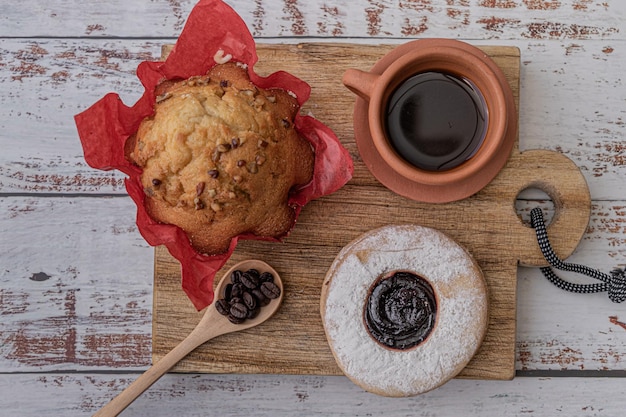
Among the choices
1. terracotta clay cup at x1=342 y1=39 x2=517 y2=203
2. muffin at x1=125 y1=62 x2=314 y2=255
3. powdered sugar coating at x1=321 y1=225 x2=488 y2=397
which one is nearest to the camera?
muffin at x1=125 y1=62 x2=314 y2=255

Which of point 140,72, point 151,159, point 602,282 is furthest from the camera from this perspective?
point 602,282

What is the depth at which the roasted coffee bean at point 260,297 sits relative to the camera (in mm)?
1604

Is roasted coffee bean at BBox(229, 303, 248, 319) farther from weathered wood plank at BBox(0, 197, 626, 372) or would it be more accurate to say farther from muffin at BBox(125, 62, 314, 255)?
weathered wood plank at BBox(0, 197, 626, 372)

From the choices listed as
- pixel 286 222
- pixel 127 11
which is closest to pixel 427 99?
pixel 286 222

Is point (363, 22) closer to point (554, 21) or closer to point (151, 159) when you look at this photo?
point (554, 21)

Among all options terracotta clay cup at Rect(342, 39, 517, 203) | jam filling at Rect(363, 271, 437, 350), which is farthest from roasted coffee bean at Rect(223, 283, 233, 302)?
terracotta clay cup at Rect(342, 39, 517, 203)

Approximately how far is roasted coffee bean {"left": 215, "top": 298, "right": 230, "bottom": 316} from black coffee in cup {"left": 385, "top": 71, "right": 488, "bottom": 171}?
0.66 meters

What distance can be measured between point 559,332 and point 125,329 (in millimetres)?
1272

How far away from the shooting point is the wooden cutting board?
163 cm

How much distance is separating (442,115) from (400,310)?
511 millimetres

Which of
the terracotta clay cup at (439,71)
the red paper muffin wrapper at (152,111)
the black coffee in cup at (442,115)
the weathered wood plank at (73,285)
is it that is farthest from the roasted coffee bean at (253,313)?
A: the black coffee in cup at (442,115)

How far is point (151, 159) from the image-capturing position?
4.46 feet

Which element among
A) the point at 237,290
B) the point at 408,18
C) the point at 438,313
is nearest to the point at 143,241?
the point at 237,290

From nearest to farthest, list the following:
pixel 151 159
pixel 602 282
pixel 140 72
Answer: pixel 151 159 < pixel 140 72 < pixel 602 282
